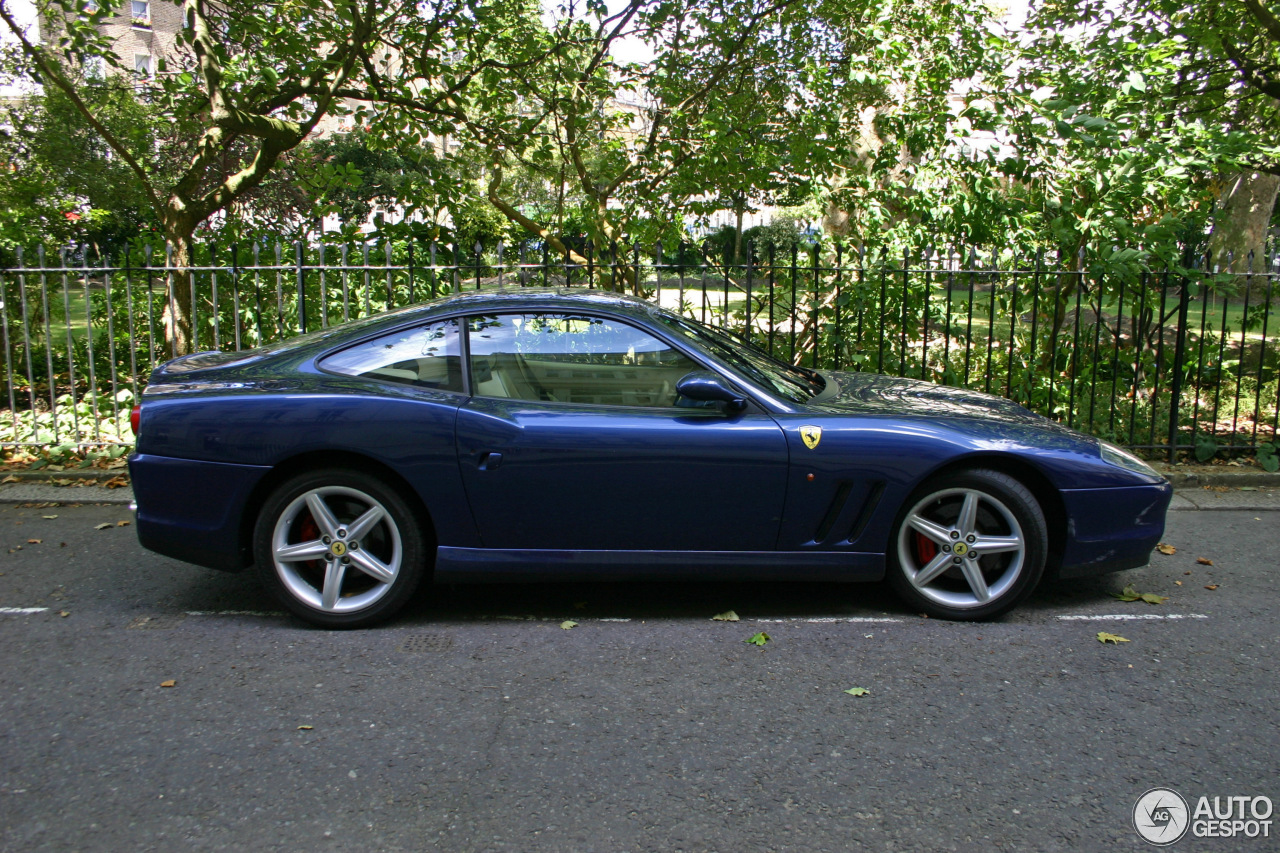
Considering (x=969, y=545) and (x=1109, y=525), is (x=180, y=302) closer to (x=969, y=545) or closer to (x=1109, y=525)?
(x=969, y=545)

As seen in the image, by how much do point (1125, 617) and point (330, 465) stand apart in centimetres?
354

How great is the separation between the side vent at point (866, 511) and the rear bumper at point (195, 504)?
2465 mm

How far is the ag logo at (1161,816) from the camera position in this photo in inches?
103

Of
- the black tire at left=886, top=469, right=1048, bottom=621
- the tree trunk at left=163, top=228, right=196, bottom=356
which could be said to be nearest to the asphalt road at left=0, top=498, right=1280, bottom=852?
the black tire at left=886, top=469, right=1048, bottom=621

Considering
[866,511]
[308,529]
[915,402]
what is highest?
[915,402]

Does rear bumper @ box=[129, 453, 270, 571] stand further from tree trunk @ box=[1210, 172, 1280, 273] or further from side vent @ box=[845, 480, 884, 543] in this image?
tree trunk @ box=[1210, 172, 1280, 273]

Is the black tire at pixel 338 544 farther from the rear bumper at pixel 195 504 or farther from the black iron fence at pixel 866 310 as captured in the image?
the black iron fence at pixel 866 310

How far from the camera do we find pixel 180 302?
837cm

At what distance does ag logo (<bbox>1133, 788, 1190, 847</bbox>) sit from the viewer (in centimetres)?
262

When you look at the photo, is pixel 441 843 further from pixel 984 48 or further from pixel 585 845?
pixel 984 48

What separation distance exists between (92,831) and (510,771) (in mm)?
1136

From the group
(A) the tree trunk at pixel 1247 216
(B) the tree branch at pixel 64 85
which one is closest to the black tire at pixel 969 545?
(B) the tree branch at pixel 64 85

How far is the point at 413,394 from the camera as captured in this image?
13.4ft

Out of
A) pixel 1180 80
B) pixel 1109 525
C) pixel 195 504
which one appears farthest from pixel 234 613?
pixel 1180 80
